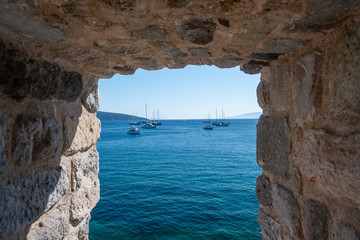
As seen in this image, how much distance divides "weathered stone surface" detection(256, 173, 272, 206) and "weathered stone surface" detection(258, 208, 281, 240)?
0.32ft

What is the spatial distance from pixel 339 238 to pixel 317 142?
41 cm

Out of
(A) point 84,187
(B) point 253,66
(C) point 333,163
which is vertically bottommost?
(A) point 84,187

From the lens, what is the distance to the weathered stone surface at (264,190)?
5.05 ft

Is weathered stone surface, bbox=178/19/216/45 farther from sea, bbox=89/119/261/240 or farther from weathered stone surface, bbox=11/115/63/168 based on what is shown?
sea, bbox=89/119/261/240

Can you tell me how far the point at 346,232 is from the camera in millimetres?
899

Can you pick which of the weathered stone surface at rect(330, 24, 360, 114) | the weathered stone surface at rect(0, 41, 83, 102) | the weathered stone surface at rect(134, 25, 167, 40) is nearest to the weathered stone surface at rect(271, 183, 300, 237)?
the weathered stone surface at rect(330, 24, 360, 114)

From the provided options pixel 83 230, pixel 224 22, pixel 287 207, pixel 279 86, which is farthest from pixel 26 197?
pixel 279 86

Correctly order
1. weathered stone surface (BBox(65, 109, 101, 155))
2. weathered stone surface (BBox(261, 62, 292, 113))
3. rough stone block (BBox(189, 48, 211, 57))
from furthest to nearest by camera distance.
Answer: weathered stone surface (BBox(65, 109, 101, 155)) → weathered stone surface (BBox(261, 62, 292, 113)) → rough stone block (BBox(189, 48, 211, 57))

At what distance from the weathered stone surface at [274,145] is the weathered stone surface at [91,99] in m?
1.32

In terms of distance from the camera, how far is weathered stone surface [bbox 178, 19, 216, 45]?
921 millimetres

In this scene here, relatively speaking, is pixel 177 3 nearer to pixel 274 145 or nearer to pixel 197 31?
pixel 197 31

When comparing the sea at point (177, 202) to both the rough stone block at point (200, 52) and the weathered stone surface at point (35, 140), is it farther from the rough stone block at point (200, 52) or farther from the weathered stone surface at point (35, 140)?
the rough stone block at point (200, 52)

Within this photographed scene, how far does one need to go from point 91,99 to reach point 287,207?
5.18 ft

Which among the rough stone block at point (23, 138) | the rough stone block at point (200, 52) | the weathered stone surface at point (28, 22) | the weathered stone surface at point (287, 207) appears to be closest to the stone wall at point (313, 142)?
the weathered stone surface at point (287, 207)
